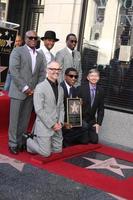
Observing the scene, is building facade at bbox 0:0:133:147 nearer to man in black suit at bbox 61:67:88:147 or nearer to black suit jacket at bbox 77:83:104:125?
black suit jacket at bbox 77:83:104:125

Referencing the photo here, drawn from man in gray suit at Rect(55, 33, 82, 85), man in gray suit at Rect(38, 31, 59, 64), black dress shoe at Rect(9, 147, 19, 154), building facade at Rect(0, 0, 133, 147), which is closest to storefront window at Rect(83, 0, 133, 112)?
building facade at Rect(0, 0, 133, 147)

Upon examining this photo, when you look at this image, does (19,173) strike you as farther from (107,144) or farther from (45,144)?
(107,144)

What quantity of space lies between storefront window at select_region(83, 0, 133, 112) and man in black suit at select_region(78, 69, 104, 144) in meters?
0.95

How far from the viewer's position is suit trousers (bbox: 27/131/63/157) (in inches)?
235

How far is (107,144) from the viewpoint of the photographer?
7.73m

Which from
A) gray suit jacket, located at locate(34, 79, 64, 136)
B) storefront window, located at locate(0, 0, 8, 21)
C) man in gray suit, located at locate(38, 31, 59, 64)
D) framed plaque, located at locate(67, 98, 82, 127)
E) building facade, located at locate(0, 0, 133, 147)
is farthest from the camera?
storefront window, located at locate(0, 0, 8, 21)

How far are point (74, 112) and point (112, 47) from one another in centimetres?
216

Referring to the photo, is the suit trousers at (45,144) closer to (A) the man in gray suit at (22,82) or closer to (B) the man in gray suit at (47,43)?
(A) the man in gray suit at (22,82)

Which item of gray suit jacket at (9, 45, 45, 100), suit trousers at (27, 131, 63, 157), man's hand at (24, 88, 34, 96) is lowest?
suit trousers at (27, 131, 63, 157)

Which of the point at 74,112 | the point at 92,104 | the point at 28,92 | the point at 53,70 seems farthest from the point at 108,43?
the point at 28,92

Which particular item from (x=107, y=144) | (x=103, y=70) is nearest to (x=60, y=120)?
(x=107, y=144)

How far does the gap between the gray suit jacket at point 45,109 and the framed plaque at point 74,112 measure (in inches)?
21.1

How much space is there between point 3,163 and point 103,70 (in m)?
3.52

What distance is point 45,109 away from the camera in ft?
19.6
